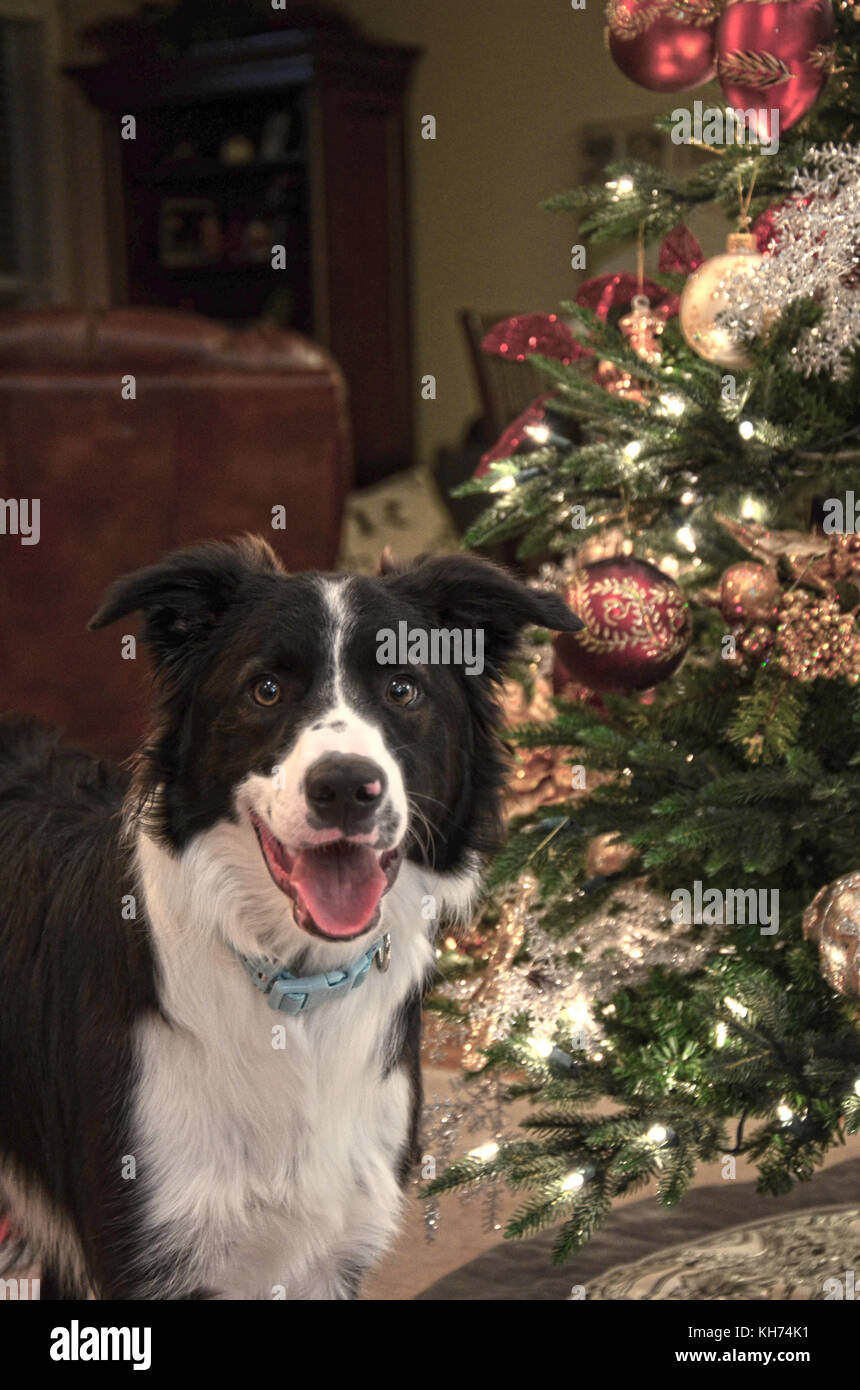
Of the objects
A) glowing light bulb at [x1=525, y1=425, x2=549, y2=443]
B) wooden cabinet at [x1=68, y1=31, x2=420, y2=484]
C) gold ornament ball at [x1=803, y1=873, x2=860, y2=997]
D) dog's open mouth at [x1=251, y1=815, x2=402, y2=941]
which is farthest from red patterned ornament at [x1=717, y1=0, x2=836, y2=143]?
wooden cabinet at [x1=68, y1=31, x2=420, y2=484]

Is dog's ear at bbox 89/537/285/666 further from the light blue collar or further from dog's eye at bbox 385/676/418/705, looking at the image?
the light blue collar

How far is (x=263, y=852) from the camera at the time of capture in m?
1.58

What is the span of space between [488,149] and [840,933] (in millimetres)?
6729

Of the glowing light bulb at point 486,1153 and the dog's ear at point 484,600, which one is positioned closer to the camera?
the dog's ear at point 484,600

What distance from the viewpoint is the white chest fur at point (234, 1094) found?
5.27 feet

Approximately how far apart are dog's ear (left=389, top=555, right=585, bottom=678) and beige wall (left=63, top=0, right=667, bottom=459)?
19.6 feet

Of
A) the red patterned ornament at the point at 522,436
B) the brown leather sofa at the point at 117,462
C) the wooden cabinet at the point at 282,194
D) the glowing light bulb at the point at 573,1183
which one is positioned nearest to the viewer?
the glowing light bulb at the point at 573,1183

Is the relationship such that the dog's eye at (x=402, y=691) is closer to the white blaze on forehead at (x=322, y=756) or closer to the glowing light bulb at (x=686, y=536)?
the white blaze on forehead at (x=322, y=756)

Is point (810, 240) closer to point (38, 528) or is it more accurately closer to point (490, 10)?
point (38, 528)

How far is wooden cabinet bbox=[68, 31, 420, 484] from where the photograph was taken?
7570 millimetres

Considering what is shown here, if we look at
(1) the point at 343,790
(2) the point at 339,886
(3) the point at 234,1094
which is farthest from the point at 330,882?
(3) the point at 234,1094

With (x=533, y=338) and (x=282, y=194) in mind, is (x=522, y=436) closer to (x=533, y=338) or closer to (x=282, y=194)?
(x=533, y=338)

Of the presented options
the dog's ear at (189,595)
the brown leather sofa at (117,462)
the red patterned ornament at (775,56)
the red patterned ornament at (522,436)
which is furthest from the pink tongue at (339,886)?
the brown leather sofa at (117,462)

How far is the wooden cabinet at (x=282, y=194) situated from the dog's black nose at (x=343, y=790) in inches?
260
